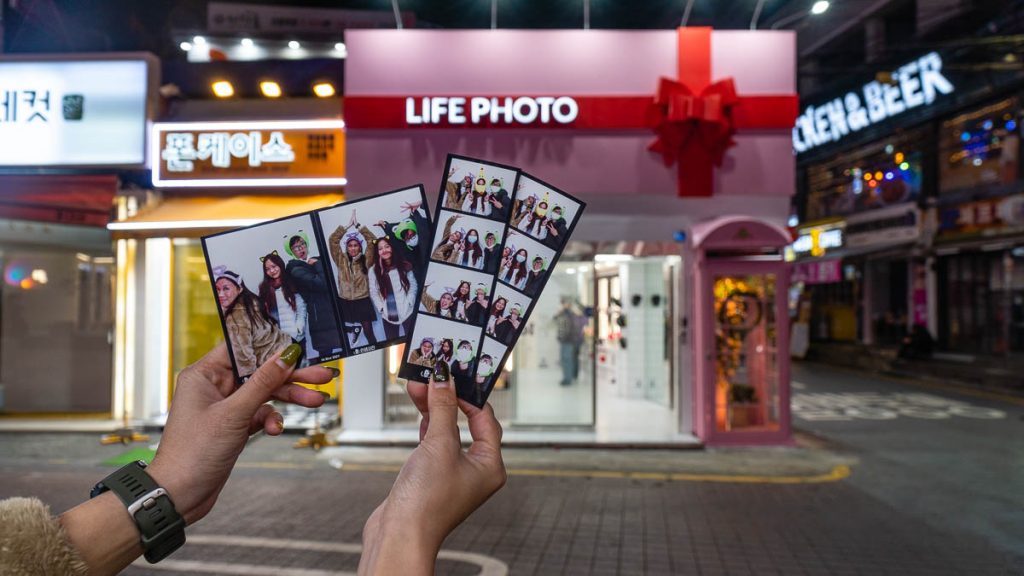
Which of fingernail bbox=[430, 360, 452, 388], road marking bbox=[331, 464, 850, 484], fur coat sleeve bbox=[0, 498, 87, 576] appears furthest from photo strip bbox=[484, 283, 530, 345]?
road marking bbox=[331, 464, 850, 484]

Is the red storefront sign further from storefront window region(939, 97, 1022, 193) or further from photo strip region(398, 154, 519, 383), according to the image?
storefront window region(939, 97, 1022, 193)

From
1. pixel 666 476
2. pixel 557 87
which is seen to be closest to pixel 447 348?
pixel 666 476

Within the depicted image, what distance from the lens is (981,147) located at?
18.2 m

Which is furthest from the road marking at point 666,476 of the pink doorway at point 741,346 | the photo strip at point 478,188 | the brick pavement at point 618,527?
the photo strip at point 478,188

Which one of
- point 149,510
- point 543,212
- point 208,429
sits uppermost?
point 543,212

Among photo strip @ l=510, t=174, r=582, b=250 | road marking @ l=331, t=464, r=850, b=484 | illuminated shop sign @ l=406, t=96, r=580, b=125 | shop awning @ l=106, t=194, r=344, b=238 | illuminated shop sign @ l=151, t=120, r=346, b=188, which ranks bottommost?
road marking @ l=331, t=464, r=850, b=484

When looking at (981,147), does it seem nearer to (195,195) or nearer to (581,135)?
(581,135)

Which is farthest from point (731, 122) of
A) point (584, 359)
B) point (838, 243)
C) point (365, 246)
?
point (838, 243)

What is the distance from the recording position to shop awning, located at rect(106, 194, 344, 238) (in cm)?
944

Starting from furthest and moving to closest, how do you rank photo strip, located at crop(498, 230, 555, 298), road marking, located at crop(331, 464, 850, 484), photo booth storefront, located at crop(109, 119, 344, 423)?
1. photo booth storefront, located at crop(109, 119, 344, 423)
2. road marking, located at crop(331, 464, 850, 484)
3. photo strip, located at crop(498, 230, 555, 298)

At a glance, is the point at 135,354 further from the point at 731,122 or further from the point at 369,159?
the point at 731,122

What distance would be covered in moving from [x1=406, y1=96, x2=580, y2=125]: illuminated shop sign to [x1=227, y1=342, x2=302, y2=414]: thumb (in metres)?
8.09

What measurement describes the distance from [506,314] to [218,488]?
829 mm

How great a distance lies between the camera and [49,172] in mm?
10172
